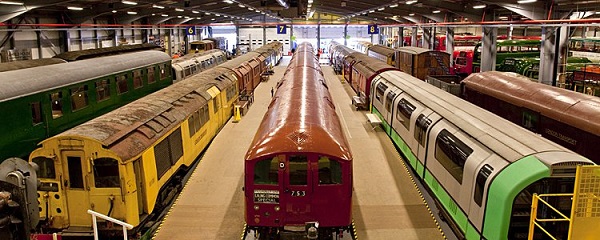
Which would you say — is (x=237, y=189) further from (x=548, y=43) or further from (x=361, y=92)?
(x=548, y=43)

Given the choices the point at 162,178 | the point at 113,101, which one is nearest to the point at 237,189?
the point at 162,178

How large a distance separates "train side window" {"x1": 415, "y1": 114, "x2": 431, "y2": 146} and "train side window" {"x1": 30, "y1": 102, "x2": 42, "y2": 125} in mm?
9188

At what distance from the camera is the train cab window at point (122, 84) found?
1506 cm

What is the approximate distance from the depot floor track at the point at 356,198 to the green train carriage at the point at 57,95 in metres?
3.56

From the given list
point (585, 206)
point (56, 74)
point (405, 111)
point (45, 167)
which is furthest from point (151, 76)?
point (585, 206)

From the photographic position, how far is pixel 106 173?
790cm

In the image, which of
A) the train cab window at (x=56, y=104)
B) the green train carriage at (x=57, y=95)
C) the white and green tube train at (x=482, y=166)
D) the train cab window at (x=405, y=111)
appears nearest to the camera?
the white and green tube train at (x=482, y=166)

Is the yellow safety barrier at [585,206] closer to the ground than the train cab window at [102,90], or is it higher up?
closer to the ground

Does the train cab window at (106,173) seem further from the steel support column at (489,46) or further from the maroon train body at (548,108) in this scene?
the steel support column at (489,46)

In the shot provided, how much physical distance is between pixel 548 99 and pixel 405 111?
12.2ft

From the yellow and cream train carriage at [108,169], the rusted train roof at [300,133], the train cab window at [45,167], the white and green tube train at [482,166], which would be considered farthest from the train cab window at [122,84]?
the white and green tube train at [482,166]

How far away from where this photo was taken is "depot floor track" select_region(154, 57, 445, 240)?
9086 millimetres

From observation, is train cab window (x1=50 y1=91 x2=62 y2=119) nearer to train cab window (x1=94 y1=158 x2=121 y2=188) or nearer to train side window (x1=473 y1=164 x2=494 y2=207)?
train cab window (x1=94 y1=158 x2=121 y2=188)

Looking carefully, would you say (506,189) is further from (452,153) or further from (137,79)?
(137,79)
